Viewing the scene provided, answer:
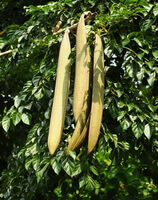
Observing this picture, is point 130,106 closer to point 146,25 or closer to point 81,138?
point 146,25

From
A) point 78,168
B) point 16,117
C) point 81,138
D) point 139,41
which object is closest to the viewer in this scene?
point 81,138

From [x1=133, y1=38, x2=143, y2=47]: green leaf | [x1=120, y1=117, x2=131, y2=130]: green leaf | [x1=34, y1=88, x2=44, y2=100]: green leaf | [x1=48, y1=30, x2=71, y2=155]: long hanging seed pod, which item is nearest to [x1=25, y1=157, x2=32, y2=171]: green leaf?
[x1=34, y1=88, x2=44, y2=100]: green leaf

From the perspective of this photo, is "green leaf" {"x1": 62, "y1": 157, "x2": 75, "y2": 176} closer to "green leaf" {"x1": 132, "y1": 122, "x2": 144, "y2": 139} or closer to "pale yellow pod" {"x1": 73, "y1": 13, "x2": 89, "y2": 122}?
"green leaf" {"x1": 132, "y1": 122, "x2": 144, "y2": 139}

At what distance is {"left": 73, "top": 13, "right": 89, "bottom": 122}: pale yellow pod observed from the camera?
1174 millimetres

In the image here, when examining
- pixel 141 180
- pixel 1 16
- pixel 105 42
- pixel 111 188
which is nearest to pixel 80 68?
pixel 105 42

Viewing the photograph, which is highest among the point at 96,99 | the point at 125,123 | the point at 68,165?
the point at 96,99

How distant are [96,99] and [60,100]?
11cm

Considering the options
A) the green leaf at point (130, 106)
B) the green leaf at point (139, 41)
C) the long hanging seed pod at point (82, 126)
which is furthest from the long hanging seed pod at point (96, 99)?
the green leaf at point (130, 106)

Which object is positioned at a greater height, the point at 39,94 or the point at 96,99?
the point at 39,94

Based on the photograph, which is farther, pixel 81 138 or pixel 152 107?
pixel 152 107

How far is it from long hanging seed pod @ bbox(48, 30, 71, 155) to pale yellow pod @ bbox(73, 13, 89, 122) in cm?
5

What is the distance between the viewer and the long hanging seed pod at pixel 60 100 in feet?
3.76

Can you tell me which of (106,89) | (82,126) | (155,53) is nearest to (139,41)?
(155,53)

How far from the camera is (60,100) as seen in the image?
1.23 meters
